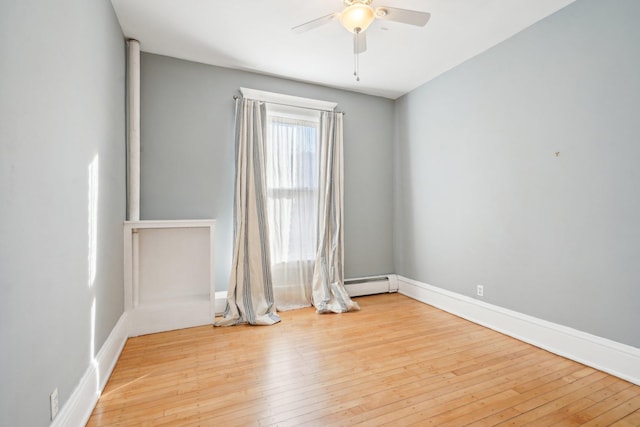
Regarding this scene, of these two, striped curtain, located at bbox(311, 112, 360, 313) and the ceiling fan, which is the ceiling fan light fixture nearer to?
the ceiling fan

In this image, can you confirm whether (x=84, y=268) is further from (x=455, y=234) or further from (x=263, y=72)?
(x=455, y=234)

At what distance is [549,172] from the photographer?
2455 mm

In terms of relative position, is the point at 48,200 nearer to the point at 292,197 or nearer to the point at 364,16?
the point at 364,16

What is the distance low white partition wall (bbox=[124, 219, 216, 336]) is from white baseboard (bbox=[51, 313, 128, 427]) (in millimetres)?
353

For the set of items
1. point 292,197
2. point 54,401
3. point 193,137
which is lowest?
point 54,401

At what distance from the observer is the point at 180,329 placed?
9.38 feet

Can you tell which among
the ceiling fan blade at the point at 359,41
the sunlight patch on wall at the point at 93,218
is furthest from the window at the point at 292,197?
the sunlight patch on wall at the point at 93,218

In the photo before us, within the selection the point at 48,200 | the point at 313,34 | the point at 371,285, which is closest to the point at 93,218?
the point at 48,200

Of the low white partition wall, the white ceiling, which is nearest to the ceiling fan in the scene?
the white ceiling

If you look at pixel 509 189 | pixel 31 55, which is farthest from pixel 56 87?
pixel 509 189

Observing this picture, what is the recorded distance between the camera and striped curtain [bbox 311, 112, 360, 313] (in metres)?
3.61

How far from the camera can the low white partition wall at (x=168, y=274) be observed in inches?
107

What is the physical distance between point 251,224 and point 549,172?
9.10ft

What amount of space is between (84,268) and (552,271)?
3307 millimetres
